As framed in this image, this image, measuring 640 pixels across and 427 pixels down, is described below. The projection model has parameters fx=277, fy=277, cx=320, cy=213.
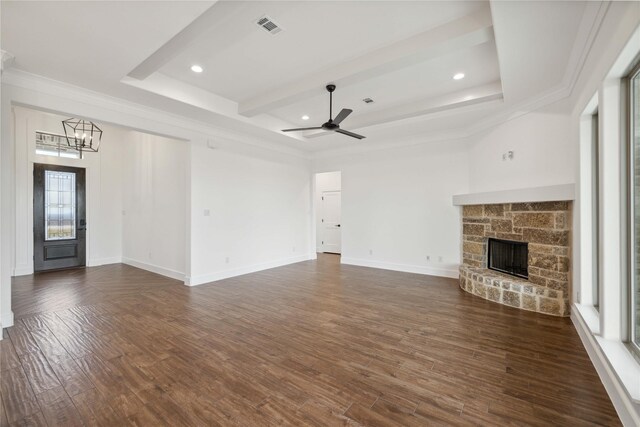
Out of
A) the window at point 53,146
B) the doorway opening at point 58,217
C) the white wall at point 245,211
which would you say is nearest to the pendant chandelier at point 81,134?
the window at point 53,146

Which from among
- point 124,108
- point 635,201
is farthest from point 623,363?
point 124,108

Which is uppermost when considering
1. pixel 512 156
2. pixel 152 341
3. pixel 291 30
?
pixel 291 30

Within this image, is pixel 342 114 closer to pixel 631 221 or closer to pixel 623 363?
pixel 631 221

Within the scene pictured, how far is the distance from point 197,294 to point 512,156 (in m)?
5.38

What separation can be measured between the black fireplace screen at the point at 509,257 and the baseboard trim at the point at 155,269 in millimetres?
5631

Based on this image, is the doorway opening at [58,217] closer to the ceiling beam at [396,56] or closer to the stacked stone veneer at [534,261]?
the ceiling beam at [396,56]

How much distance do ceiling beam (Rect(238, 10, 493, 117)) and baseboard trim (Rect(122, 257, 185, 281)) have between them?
3649 mm

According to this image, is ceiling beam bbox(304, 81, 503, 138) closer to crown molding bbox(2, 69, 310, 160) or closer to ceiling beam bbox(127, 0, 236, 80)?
crown molding bbox(2, 69, 310, 160)

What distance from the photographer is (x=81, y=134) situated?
6305mm

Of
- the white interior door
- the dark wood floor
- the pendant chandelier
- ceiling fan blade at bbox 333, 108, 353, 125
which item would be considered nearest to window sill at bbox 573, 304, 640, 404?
the dark wood floor

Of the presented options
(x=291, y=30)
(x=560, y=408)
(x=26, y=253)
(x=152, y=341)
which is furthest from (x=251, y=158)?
(x=560, y=408)

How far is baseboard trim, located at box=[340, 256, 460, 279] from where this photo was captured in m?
5.47

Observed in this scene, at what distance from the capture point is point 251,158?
6.05 metres

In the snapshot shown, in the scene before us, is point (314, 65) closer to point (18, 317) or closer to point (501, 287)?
point (501, 287)
